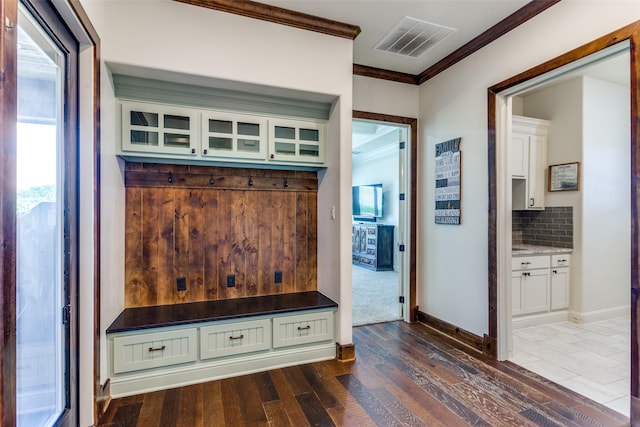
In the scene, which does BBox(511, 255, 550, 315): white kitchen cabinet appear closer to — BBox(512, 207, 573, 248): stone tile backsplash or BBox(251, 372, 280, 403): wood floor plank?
BBox(512, 207, 573, 248): stone tile backsplash

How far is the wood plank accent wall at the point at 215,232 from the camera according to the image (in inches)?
107

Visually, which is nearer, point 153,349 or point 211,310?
point 153,349

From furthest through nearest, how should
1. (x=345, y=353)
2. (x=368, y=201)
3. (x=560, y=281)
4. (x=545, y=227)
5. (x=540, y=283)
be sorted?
1. (x=368, y=201)
2. (x=545, y=227)
3. (x=560, y=281)
4. (x=540, y=283)
5. (x=345, y=353)

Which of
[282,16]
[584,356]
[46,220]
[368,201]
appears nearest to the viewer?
[46,220]

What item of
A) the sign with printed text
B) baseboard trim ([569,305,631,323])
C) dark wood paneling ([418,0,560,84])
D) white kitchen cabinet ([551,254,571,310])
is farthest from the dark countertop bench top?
baseboard trim ([569,305,631,323])

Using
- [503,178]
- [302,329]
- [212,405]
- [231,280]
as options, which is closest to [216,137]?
[231,280]

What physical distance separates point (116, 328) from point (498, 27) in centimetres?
386

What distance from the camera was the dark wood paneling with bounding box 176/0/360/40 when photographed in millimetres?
2408

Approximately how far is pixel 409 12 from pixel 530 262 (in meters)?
3.01

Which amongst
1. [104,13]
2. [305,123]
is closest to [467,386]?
[305,123]

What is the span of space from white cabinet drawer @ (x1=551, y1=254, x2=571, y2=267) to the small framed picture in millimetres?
832

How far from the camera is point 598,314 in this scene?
3.87m

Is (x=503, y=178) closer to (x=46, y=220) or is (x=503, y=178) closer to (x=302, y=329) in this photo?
(x=302, y=329)

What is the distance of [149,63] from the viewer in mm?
2238
